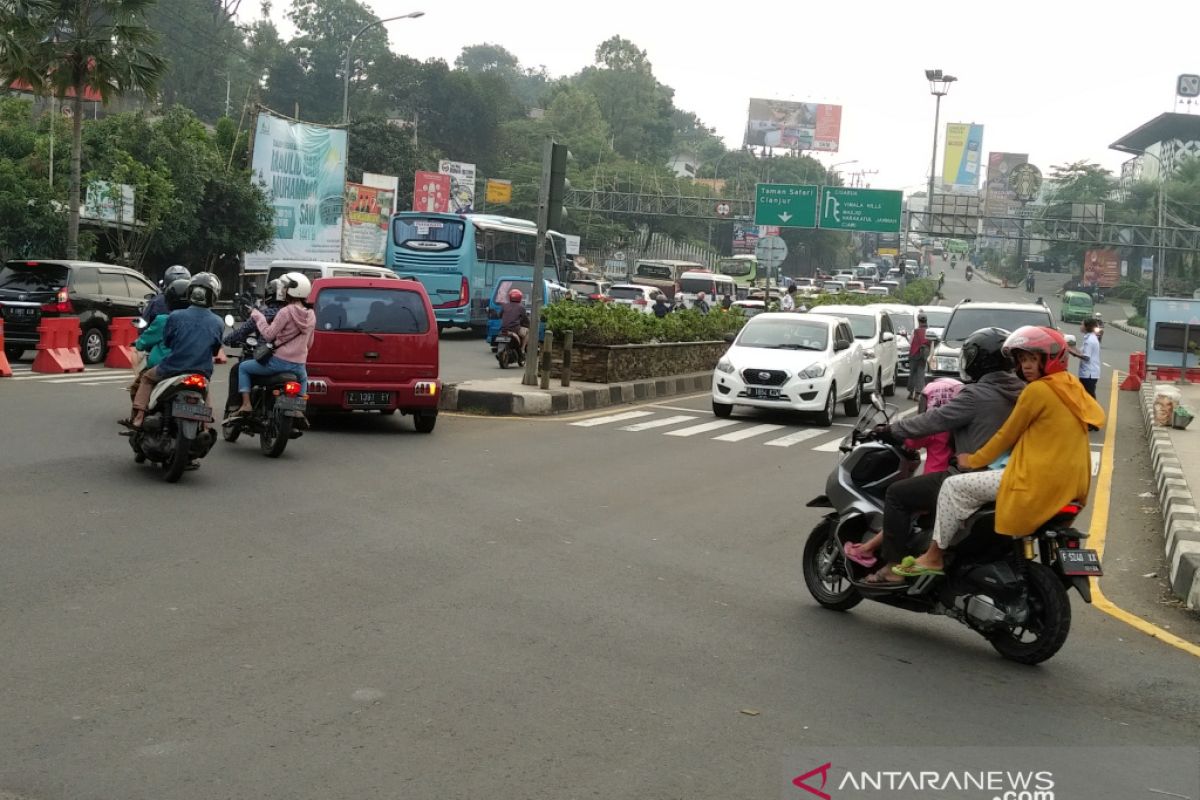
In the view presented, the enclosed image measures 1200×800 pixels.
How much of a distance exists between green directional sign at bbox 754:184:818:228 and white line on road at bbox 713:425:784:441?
34.1 metres

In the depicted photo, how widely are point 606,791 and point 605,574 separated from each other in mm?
3793

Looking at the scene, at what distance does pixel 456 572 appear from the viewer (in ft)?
26.6

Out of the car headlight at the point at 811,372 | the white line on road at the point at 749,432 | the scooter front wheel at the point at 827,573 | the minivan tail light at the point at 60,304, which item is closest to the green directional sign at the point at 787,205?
the car headlight at the point at 811,372

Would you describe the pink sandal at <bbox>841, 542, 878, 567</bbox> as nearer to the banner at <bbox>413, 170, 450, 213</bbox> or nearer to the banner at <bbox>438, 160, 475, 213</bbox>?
the banner at <bbox>413, 170, 450, 213</bbox>

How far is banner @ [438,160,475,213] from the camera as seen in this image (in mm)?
62750

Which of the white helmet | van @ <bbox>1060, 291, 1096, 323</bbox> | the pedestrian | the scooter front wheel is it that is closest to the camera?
the scooter front wheel

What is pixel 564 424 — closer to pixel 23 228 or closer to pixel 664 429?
pixel 664 429

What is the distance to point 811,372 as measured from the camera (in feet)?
65.6

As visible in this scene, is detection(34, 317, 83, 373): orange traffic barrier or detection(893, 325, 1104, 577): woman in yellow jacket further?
detection(34, 317, 83, 373): orange traffic barrier

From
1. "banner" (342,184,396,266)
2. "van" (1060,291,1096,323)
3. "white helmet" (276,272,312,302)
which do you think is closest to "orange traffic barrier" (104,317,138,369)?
"white helmet" (276,272,312,302)

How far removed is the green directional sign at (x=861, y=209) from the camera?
54031 millimetres

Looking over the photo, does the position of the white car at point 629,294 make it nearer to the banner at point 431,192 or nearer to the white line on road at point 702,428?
the banner at point 431,192

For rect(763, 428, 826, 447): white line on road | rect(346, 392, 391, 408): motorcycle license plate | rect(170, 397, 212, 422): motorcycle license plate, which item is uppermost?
rect(170, 397, 212, 422): motorcycle license plate

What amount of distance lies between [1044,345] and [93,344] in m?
19.3
